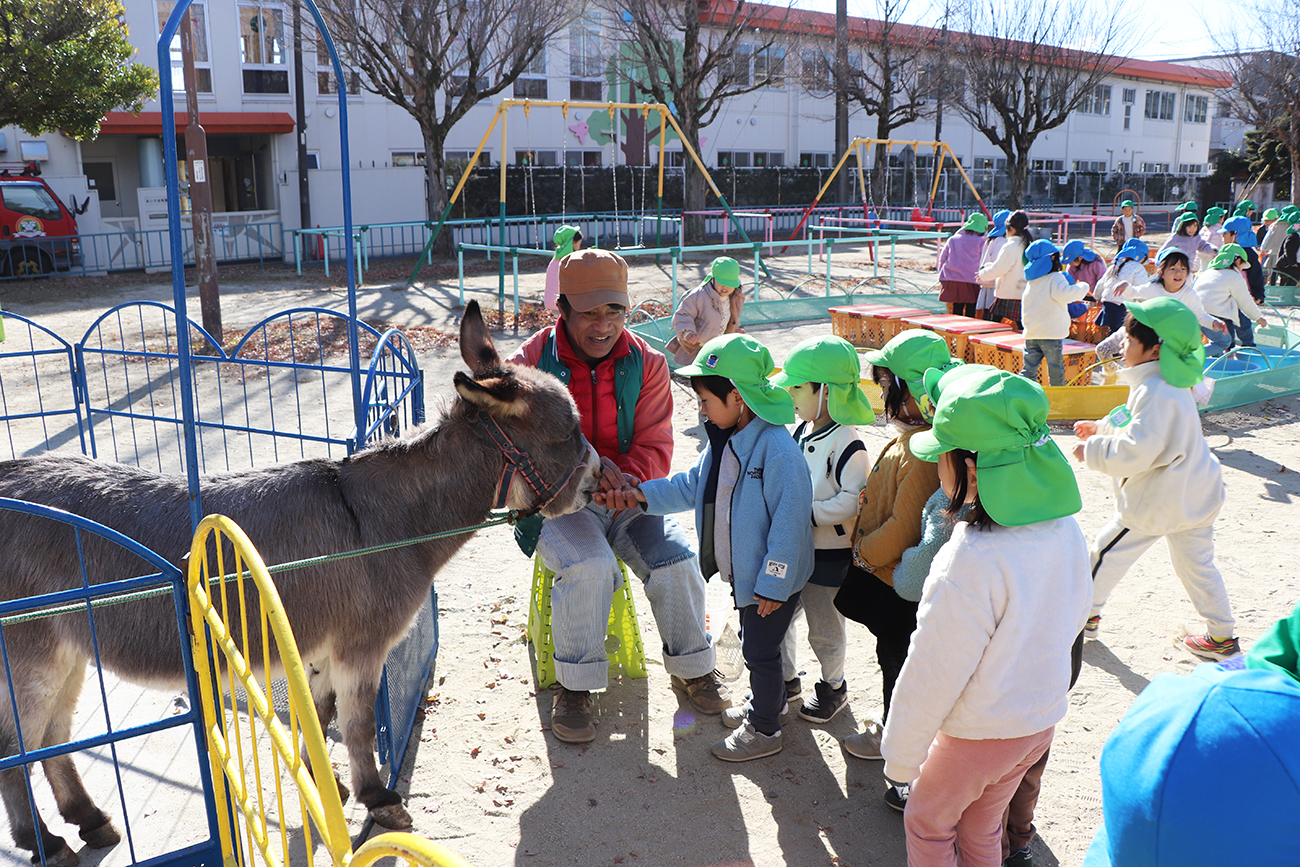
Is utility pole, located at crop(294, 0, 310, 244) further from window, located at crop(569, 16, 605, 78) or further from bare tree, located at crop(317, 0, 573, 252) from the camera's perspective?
window, located at crop(569, 16, 605, 78)

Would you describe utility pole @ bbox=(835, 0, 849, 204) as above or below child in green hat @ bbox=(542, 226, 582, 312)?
above

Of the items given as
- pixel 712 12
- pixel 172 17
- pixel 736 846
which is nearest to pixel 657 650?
pixel 736 846

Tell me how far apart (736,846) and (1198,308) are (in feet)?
25.3

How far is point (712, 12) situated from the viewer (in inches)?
1028

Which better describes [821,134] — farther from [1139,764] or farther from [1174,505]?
[1139,764]

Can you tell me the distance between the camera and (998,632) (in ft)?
7.94

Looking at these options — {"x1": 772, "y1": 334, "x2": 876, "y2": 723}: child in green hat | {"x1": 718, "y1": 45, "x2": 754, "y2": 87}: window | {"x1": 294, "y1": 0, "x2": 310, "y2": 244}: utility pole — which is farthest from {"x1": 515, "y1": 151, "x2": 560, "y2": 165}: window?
{"x1": 772, "y1": 334, "x2": 876, "y2": 723}: child in green hat

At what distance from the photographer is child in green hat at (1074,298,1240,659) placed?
4.11 m

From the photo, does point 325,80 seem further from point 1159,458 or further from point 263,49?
point 1159,458

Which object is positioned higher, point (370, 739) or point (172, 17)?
point (172, 17)

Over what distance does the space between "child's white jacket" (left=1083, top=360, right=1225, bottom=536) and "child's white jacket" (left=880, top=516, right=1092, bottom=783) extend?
1.96m

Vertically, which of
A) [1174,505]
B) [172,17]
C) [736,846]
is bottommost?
[736,846]

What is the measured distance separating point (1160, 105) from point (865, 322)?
44952mm

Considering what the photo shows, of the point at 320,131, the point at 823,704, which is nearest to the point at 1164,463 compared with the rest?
the point at 823,704
